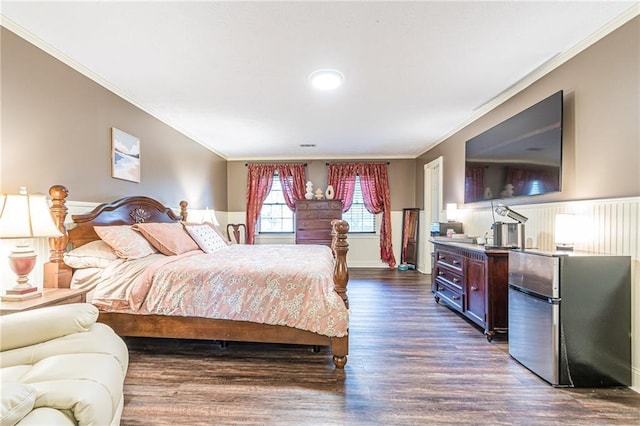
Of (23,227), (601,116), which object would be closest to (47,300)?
(23,227)

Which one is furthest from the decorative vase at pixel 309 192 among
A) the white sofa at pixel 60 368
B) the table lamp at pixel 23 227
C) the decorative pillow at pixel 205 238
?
the white sofa at pixel 60 368

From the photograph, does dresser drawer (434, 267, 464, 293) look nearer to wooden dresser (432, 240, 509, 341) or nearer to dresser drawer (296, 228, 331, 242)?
wooden dresser (432, 240, 509, 341)

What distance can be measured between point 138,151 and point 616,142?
4388 millimetres

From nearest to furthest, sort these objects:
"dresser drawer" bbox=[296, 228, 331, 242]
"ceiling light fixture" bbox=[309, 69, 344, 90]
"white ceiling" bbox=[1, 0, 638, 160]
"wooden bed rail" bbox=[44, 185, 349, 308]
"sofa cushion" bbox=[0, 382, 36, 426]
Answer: "sofa cushion" bbox=[0, 382, 36, 426], "white ceiling" bbox=[1, 0, 638, 160], "wooden bed rail" bbox=[44, 185, 349, 308], "ceiling light fixture" bbox=[309, 69, 344, 90], "dresser drawer" bbox=[296, 228, 331, 242]

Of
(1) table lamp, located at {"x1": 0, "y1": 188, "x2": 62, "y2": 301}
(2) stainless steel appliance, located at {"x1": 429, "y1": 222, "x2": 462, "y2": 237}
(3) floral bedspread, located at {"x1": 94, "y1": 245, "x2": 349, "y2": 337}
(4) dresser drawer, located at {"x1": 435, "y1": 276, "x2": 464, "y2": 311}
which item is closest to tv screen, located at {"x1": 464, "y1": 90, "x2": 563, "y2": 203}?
(2) stainless steel appliance, located at {"x1": 429, "y1": 222, "x2": 462, "y2": 237}

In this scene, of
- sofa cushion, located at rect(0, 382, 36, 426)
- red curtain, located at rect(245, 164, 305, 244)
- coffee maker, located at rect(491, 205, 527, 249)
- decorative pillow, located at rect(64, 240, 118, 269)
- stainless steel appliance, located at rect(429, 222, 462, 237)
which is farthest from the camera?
red curtain, located at rect(245, 164, 305, 244)

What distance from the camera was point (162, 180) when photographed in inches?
156

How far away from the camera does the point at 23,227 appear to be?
1727 millimetres

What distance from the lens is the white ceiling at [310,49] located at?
1869 millimetres

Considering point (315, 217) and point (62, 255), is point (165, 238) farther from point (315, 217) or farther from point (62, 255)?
point (315, 217)

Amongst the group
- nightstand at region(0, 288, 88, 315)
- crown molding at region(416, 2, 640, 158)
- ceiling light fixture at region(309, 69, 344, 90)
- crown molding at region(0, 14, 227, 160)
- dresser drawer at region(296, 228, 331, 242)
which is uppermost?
crown molding at region(416, 2, 640, 158)

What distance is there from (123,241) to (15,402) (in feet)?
6.02

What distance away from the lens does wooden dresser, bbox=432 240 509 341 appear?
8.86 ft

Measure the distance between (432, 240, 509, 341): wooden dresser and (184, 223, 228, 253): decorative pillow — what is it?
279 centimetres
